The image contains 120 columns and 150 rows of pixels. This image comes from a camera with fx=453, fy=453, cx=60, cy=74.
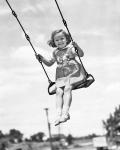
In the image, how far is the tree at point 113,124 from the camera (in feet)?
370

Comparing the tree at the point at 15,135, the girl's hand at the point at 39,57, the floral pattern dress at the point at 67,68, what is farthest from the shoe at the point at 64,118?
the tree at the point at 15,135

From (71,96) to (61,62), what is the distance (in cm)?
70

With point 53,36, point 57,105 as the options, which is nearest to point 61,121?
point 57,105

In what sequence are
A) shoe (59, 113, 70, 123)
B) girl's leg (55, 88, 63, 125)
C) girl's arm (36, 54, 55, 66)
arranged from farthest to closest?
girl's arm (36, 54, 55, 66)
girl's leg (55, 88, 63, 125)
shoe (59, 113, 70, 123)

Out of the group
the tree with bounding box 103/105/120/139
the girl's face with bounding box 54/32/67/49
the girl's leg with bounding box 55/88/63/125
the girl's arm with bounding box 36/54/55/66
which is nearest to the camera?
the girl's leg with bounding box 55/88/63/125

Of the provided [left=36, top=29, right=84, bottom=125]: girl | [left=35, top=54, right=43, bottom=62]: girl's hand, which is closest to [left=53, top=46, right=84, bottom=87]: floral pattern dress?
[left=36, top=29, right=84, bottom=125]: girl

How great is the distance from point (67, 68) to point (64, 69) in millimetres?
57

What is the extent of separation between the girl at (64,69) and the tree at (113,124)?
104526 millimetres

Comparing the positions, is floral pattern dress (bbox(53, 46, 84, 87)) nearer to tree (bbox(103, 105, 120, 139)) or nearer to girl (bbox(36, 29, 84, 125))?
girl (bbox(36, 29, 84, 125))

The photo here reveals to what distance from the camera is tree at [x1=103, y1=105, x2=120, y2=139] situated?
113 meters

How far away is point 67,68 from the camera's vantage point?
24.8ft

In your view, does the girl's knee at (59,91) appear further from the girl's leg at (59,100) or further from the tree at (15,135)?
the tree at (15,135)

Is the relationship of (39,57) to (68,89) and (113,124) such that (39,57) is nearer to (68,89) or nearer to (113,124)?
(68,89)

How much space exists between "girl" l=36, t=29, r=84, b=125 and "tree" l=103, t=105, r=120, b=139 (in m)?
105
